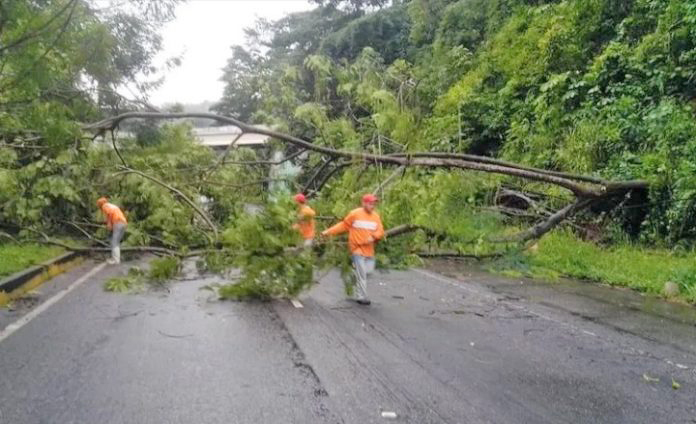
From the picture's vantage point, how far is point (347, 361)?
5.94 m

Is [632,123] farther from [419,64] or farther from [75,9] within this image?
[419,64]

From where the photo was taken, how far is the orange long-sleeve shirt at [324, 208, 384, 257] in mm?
9234

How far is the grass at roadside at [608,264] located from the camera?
10627 millimetres

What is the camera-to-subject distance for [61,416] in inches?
176

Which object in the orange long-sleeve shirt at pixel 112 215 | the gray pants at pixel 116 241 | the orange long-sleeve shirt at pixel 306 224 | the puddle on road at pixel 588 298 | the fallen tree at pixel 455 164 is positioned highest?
the fallen tree at pixel 455 164

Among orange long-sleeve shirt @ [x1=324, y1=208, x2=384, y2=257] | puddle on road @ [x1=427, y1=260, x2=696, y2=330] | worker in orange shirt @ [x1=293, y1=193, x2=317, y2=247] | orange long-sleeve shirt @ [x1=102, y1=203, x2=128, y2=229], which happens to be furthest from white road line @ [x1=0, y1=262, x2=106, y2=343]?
puddle on road @ [x1=427, y1=260, x2=696, y2=330]

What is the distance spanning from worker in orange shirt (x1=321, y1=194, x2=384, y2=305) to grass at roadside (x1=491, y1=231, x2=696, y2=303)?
4141 millimetres

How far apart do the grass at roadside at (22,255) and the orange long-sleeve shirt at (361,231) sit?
5286 millimetres

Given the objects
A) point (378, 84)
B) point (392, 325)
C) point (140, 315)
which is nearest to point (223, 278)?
point (140, 315)

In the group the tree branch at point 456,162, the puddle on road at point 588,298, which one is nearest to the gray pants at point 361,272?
the puddle on road at point 588,298

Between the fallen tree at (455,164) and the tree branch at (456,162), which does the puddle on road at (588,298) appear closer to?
the fallen tree at (455,164)

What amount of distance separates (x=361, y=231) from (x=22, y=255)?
6890 millimetres

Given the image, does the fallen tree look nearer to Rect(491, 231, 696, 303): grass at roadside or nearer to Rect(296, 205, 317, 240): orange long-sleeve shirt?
Rect(491, 231, 696, 303): grass at roadside

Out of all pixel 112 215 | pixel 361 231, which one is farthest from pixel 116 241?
pixel 361 231
